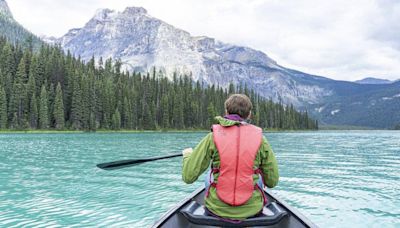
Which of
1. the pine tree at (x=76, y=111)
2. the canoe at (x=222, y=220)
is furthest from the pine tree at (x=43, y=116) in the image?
the canoe at (x=222, y=220)

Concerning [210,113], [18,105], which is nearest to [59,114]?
[18,105]

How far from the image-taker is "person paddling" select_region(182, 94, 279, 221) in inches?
214

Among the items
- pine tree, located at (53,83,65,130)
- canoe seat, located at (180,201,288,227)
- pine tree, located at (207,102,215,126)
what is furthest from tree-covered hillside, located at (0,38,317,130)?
canoe seat, located at (180,201,288,227)

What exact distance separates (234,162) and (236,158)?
0.07 metres

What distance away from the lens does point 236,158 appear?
5410mm

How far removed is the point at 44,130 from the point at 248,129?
91519 mm

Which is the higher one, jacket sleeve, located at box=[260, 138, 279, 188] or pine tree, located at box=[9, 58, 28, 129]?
pine tree, located at box=[9, 58, 28, 129]

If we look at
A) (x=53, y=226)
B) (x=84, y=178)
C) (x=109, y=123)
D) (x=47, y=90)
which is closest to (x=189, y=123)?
(x=109, y=123)

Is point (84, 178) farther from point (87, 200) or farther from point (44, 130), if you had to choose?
point (44, 130)

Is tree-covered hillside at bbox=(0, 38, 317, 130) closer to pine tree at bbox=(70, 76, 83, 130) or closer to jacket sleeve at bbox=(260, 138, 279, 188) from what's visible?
pine tree at bbox=(70, 76, 83, 130)

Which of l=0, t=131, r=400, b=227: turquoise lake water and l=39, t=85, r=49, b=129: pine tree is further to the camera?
l=39, t=85, r=49, b=129: pine tree

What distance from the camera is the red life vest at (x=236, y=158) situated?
5418 millimetres

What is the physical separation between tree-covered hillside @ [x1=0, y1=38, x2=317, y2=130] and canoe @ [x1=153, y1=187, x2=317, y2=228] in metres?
89.5

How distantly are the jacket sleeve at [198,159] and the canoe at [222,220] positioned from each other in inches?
29.1
